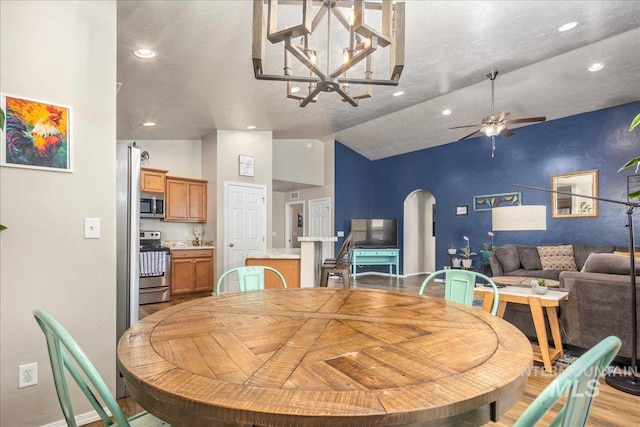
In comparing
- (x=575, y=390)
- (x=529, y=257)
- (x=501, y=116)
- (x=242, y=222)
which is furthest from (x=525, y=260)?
(x=575, y=390)

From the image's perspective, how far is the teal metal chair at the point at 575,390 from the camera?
599 mm

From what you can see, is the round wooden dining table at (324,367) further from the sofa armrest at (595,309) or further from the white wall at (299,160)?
the white wall at (299,160)

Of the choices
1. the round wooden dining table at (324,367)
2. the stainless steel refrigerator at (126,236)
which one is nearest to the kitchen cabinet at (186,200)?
the stainless steel refrigerator at (126,236)

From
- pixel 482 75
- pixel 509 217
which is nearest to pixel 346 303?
pixel 509 217

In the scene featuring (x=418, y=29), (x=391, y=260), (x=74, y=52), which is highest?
(x=418, y=29)

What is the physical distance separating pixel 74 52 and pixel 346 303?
2.10 meters

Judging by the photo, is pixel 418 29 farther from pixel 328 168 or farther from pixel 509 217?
pixel 328 168

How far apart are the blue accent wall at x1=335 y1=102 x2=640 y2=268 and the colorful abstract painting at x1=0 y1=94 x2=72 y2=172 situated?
6.65m

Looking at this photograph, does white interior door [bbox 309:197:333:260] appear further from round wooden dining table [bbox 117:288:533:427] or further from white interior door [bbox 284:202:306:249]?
round wooden dining table [bbox 117:288:533:427]

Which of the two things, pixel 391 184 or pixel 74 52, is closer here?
pixel 74 52

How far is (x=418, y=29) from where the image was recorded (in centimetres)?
316

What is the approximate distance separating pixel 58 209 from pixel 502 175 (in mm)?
7158

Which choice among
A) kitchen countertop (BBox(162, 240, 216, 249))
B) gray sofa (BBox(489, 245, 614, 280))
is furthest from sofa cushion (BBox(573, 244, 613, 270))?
kitchen countertop (BBox(162, 240, 216, 249))

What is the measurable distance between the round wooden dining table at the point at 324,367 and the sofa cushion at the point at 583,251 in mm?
5396
